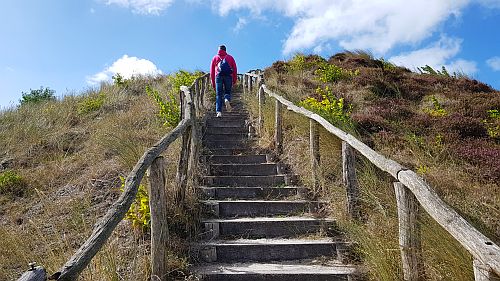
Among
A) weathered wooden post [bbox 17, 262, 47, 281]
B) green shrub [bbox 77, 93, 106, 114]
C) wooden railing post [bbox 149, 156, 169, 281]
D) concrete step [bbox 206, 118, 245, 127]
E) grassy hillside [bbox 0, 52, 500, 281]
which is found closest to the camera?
weathered wooden post [bbox 17, 262, 47, 281]

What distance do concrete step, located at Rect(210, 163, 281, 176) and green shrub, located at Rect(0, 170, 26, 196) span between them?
364 cm

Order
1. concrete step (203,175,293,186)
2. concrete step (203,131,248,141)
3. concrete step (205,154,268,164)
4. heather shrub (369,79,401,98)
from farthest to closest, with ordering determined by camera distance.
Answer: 1. heather shrub (369,79,401,98)
2. concrete step (203,131,248,141)
3. concrete step (205,154,268,164)
4. concrete step (203,175,293,186)

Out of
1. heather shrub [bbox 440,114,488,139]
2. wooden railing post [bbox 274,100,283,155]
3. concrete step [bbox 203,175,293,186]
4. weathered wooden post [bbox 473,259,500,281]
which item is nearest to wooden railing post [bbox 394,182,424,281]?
weathered wooden post [bbox 473,259,500,281]

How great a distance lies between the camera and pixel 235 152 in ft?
28.0

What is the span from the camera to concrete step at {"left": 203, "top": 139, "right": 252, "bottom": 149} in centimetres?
894

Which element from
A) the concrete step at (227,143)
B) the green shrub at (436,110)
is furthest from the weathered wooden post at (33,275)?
the green shrub at (436,110)

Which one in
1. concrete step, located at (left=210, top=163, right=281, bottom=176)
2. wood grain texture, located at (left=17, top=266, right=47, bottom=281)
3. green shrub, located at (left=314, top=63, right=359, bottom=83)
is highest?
green shrub, located at (left=314, top=63, right=359, bottom=83)

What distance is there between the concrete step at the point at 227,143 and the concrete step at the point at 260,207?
9.82 feet

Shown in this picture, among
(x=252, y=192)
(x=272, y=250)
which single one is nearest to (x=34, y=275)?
(x=272, y=250)

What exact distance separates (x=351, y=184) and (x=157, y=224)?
231 cm

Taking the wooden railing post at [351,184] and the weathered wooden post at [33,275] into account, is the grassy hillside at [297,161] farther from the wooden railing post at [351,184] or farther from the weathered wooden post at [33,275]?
the weathered wooden post at [33,275]

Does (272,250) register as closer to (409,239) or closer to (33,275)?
(409,239)

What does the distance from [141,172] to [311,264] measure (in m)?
2.20

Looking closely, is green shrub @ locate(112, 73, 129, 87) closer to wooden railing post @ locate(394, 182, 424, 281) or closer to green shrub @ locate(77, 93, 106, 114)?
green shrub @ locate(77, 93, 106, 114)
